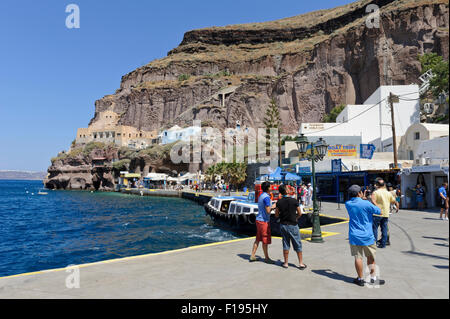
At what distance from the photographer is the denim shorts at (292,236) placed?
6.87 m

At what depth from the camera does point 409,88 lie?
40.8 meters

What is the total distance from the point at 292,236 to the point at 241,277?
1.55 m

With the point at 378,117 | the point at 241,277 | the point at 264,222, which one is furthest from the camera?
the point at 378,117

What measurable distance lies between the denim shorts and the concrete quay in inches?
18.6

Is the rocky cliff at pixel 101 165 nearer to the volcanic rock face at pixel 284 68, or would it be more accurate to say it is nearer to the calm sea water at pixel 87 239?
the volcanic rock face at pixel 284 68

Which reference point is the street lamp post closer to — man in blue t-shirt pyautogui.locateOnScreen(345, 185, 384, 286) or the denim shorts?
the denim shorts

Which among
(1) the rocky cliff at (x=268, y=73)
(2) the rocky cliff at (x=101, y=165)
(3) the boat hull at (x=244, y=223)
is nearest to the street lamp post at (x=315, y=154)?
(3) the boat hull at (x=244, y=223)

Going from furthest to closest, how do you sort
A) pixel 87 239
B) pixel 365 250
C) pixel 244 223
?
pixel 87 239, pixel 244 223, pixel 365 250

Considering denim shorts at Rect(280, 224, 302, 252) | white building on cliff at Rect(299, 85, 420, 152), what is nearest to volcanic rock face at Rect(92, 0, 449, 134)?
white building on cliff at Rect(299, 85, 420, 152)

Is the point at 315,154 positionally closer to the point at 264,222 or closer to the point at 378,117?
the point at 264,222

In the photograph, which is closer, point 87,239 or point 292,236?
point 292,236


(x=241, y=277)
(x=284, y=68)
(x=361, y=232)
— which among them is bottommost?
(x=241, y=277)

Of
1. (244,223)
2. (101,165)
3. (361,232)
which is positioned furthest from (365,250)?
(101,165)

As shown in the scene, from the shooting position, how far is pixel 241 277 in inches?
243
